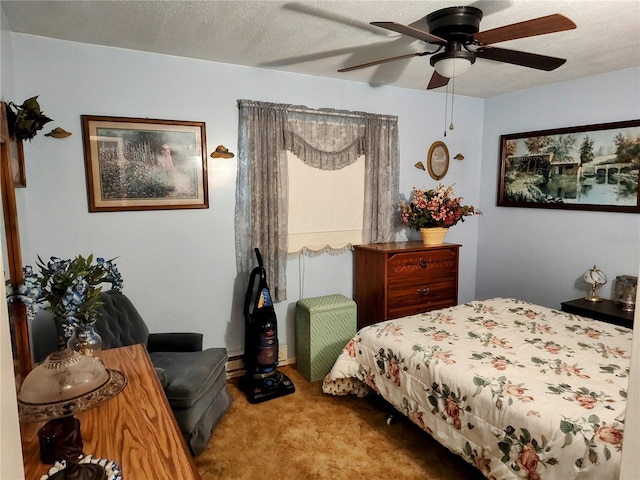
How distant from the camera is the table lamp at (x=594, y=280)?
326cm

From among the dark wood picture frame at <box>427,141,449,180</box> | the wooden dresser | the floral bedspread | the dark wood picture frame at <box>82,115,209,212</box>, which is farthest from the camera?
the dark wood picture frame at <box>427,141,449,180</box>

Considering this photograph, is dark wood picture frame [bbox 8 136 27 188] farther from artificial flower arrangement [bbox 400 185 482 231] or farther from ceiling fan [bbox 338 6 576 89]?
artificial flower arrangement [bbox 400 185 482 231]

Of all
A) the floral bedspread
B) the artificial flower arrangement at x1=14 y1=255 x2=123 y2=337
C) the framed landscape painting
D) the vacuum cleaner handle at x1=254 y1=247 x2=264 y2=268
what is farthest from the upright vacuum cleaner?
the framed landscape painting

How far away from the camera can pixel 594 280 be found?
3260mm

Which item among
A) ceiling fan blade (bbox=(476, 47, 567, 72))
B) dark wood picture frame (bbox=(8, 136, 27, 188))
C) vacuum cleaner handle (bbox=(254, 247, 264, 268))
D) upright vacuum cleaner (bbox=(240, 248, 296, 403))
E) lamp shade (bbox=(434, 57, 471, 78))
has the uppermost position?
ceiling fan blade (bbox=(476, 47, 567, 72))

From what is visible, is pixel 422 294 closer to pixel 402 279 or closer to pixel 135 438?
pixel 402 279

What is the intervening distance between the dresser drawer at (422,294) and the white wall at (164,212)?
52cm

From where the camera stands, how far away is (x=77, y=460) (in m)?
1.06

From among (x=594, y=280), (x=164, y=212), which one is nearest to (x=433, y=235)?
(x=594, y=280)

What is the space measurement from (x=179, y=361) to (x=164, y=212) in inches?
43.7

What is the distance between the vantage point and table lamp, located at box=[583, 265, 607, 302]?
326cm

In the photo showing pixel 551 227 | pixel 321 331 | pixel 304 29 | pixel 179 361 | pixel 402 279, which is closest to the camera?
pixel 304 29

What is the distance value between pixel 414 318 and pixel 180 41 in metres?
2.43

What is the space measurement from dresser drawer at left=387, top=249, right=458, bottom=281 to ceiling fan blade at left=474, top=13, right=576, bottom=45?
6.16 feet
